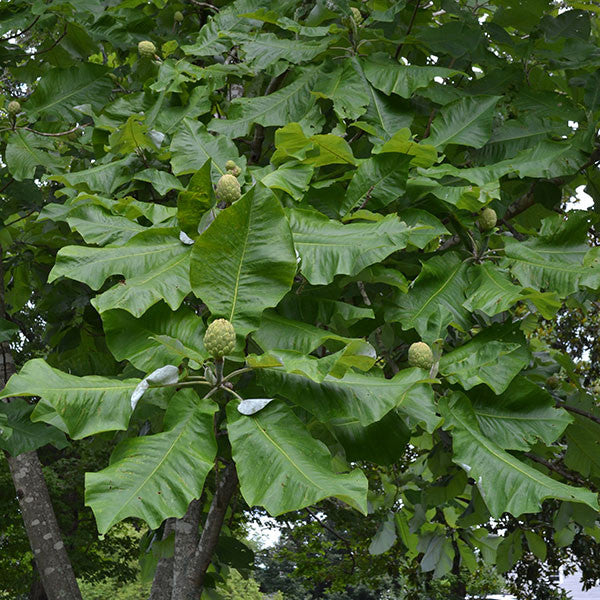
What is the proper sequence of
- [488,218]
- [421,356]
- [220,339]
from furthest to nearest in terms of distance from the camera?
[488,218], [421,356], [220,339]

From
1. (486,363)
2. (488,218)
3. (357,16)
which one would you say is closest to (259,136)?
(357,16)

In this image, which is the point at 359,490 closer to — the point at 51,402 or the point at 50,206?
the point at 51,402

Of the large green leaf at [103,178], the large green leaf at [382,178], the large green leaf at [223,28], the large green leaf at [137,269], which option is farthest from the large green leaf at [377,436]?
the large green leaf at [223,28]

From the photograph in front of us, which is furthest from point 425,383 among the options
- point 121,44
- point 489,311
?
point 121,44

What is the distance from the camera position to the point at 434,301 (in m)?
2.00

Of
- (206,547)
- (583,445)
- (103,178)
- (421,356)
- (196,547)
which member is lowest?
(196,547)

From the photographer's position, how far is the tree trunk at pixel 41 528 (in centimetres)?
361

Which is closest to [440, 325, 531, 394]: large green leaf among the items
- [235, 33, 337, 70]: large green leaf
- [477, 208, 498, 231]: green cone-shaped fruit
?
[477, 208, 498, 231]: green cone-shaped fruit

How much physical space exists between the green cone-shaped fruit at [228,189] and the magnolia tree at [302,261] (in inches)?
0.9

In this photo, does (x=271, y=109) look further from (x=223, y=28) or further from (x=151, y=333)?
(x=151, y=333)

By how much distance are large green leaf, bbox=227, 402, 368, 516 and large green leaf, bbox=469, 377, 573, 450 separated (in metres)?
0.60

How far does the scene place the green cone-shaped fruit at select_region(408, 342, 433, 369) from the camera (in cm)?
185

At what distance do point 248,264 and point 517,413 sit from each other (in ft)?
2.73

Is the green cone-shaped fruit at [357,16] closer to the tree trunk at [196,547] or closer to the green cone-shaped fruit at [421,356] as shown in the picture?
the green cone-shaped fruit at [421,356]
